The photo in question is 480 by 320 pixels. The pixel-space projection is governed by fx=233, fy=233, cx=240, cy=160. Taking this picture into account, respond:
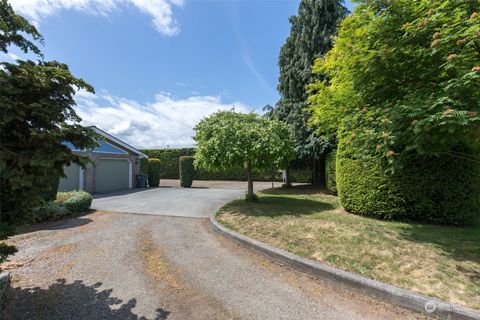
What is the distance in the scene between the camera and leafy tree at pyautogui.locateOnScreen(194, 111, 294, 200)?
7.31 m

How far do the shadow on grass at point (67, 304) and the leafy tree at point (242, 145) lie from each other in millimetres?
4758

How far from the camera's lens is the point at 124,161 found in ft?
51.0

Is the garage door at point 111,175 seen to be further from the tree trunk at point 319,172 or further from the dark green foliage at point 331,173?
the dark green foliage at point 331,173

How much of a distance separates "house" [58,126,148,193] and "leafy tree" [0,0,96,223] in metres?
10.9

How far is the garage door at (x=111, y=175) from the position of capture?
13.8 m

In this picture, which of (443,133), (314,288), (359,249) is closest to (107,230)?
(314,288)

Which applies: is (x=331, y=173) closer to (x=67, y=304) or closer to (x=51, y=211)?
(x=67, y=304)

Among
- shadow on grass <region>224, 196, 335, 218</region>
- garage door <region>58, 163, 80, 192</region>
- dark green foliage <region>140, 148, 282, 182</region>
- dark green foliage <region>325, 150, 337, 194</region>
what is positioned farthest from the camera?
dark green foliage <region>140, 148, 282, 182</region>

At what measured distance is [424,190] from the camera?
19.2ft

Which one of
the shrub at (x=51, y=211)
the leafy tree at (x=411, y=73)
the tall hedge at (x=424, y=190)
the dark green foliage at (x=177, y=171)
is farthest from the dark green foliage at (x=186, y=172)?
the leafy tree at (x=411, y=73)

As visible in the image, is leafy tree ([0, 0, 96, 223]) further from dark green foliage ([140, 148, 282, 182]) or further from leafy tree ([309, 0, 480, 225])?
dark green foliage ([140, 148, 282, 182])

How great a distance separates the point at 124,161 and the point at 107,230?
34.9 feet

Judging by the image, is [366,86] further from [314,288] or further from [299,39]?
[299,39]

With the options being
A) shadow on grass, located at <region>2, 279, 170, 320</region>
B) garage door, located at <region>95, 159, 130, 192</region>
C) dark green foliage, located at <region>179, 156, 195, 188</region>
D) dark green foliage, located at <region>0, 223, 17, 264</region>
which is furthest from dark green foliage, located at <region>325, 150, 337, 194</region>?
garage door, located at <region>95, 159, 130, 192</region>
